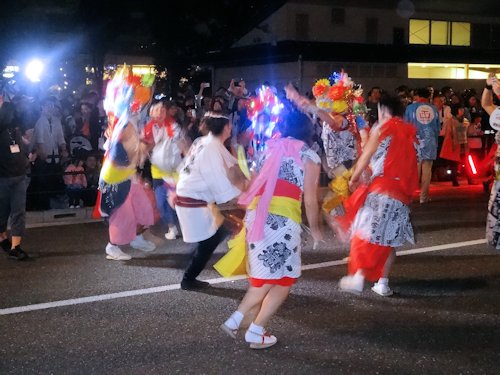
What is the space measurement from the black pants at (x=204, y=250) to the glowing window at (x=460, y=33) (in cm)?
3001

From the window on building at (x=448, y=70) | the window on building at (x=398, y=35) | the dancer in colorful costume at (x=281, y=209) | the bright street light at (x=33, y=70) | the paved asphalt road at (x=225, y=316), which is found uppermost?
the window on building at (x=398, y=35)

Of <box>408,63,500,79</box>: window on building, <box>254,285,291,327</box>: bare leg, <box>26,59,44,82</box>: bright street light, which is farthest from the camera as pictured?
<box>408,63,500,79</box>: window on building

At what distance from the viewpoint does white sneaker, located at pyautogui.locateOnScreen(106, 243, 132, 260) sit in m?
7.75

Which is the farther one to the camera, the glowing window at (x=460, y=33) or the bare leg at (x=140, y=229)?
the glowing window at (x=460, y=33)

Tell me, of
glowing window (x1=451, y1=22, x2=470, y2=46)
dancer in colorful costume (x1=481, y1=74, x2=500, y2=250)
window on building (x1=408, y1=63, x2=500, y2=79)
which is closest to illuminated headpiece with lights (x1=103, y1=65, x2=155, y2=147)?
dancer in colorful costume (x1=481, y1=74, x2=500, y2=250)

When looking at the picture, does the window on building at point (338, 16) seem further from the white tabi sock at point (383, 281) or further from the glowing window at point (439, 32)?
the white tabi sock at point (383, 281)

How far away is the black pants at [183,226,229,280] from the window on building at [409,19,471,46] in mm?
28705

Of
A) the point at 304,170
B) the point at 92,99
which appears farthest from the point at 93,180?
the point at 304,170

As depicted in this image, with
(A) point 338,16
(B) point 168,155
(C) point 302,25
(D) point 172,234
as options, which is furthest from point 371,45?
(B) point 168,155

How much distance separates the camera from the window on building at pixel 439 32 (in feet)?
A: 108

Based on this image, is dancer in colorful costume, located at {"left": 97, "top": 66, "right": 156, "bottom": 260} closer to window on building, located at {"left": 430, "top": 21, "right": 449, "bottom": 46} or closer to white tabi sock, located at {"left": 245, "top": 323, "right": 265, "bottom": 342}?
white tabi sock, located at {"left": 245, "top": 323, "right": 265, "bottom": 342}

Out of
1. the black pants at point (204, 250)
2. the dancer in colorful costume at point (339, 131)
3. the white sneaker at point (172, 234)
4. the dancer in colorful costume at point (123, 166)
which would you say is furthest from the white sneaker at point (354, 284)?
the white sneaker at point (172, 234)

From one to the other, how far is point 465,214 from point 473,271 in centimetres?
344

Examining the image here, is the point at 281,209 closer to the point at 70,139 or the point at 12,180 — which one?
the point at 12,180
